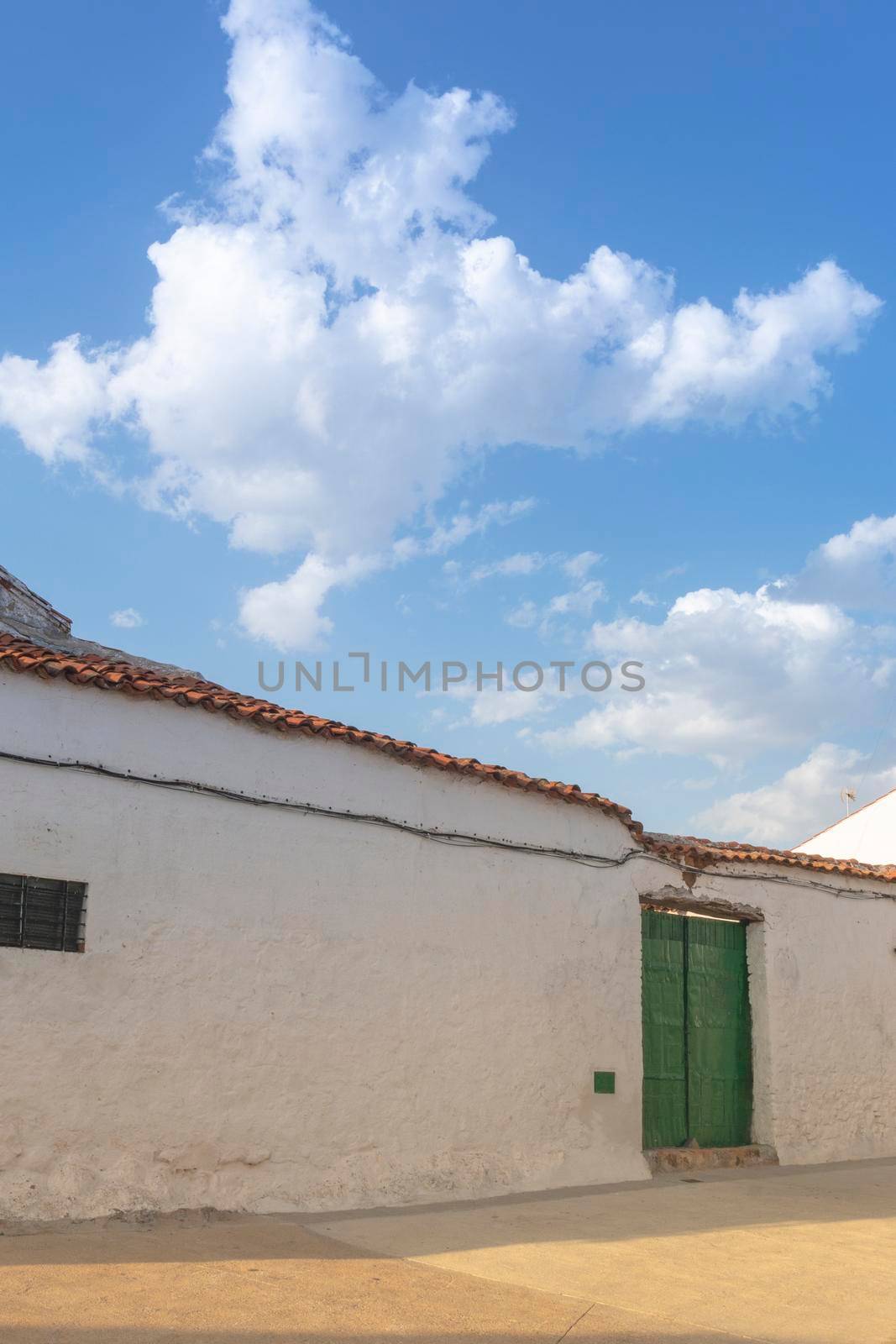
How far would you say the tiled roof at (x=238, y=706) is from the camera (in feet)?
23.5

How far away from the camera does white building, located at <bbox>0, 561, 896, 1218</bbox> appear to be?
6832mm

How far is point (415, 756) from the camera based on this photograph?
869 cm

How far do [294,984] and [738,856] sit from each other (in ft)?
16.6

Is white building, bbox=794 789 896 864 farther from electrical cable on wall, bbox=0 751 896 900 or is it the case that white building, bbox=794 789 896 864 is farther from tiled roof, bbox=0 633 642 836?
tiled roof, bbox=0 633 642 836

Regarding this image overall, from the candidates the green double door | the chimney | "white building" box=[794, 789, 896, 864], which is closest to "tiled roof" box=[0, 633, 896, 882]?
the green double door

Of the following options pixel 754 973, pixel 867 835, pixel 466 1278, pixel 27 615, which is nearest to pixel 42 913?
pixel 466 1278

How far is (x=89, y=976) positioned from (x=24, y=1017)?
43 cm

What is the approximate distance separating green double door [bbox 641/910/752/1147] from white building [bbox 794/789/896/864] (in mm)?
7761

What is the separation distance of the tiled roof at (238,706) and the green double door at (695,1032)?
1.83m

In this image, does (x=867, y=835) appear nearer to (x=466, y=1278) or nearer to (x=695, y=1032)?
(x=695, y=1032)

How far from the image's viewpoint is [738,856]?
1108cm

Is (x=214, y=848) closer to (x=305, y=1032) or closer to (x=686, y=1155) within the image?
(x=305, y=1032)

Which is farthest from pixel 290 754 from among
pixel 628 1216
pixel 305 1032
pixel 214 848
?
pixel 628 1216

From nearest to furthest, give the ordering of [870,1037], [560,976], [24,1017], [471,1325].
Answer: [471,1325] < [24,1017] < [560,976] < [870,1037]
